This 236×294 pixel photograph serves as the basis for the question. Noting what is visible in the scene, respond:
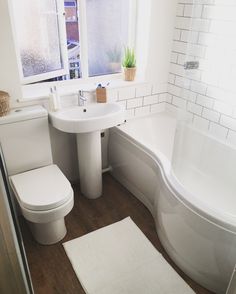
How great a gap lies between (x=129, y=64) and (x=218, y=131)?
1.00 m

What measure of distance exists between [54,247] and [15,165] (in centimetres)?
66

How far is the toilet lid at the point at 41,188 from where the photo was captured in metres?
1.64

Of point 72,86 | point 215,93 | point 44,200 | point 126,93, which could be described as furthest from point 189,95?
point 44,200

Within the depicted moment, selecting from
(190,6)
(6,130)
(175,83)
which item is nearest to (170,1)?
(190,6)

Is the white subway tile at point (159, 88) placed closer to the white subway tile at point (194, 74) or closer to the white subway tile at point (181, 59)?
the white subway tile at point (181, 59)

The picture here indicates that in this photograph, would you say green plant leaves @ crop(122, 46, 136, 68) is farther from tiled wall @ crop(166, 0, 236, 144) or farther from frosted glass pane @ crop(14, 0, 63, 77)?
frosted glass pane @ crop(14, 0, 63, 77)

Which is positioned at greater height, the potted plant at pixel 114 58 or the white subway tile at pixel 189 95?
the potted plant at pixel 114 58

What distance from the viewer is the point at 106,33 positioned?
2381 millimetres

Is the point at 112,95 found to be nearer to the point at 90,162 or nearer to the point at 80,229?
the point at 90,162

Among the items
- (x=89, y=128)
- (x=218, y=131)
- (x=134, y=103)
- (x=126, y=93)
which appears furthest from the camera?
(x=134, y=103)

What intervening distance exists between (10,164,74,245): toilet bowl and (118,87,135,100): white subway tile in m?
0.91

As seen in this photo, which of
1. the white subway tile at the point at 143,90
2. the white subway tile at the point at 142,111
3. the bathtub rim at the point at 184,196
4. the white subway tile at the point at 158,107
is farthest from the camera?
the white subway tile at the point at 158,107

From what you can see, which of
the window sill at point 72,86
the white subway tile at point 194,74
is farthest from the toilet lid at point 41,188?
the white subway tile at point 194,74

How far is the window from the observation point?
1.98 metres
